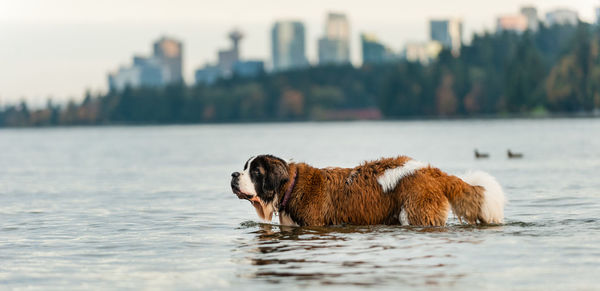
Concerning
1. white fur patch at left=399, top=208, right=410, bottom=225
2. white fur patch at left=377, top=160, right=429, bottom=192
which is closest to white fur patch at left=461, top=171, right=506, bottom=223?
white fur patch at left=377, top=160, right=429, bottom=192

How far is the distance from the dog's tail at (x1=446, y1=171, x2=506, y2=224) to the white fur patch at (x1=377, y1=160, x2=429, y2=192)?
0.63 meters

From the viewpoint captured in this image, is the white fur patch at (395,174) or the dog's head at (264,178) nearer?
the white fur patch at (395,174)

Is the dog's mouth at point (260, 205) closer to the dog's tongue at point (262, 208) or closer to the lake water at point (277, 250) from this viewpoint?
the dog's tongue at point (262, 208)

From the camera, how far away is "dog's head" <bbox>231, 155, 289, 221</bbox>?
15430 millimetres

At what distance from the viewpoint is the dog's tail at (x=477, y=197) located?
1474cm

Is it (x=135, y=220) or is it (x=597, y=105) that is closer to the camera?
(x=135, y=220)

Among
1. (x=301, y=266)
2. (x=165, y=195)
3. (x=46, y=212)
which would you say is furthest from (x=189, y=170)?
(x=301, y=266)

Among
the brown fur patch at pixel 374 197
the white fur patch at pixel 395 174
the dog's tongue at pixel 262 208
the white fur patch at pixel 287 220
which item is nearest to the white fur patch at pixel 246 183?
the dog's tongue at pixel 262 208

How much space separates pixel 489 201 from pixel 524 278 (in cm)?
334

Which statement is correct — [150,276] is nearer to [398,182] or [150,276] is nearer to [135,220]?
[398,182]

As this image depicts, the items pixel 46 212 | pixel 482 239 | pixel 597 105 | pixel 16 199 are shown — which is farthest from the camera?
pixel 597 105

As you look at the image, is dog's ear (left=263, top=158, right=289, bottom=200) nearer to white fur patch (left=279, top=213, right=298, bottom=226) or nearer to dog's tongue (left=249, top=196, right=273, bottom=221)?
dog's tongue (left=249, top=196, right=273, bottom=221)

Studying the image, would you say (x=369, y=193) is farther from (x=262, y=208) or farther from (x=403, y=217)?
(x=262, y=208)

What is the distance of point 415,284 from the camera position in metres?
11.2
